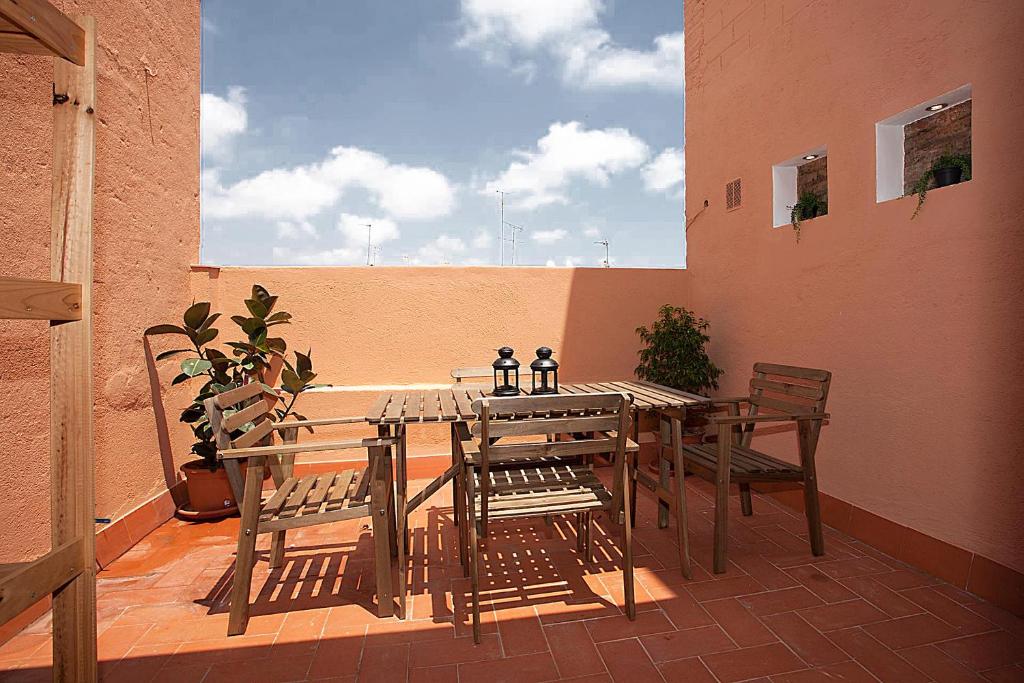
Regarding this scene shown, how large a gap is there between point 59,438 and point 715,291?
4246mm

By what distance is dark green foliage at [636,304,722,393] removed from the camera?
4105 mm

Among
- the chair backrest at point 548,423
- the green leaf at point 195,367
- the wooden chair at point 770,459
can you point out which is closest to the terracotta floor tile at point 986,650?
the wooden chair at point 770,459

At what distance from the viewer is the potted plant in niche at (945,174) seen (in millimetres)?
2508

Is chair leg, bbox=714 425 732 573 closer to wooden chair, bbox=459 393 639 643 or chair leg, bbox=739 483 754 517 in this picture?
wooden chair, bbox=459 393 639 643

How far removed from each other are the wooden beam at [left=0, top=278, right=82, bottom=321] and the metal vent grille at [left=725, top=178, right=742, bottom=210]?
4.07 metres

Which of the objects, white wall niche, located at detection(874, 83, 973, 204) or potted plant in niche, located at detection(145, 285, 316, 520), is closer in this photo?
white wall niche, located at detection(874, 83, 973, 204)

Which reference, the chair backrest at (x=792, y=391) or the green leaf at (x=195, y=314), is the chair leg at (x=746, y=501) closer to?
the chair backrest at (x=792, y=391)

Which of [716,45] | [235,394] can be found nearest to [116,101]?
[235,394]

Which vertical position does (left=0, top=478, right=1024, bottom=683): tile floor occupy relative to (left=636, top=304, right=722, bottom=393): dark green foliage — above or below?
below

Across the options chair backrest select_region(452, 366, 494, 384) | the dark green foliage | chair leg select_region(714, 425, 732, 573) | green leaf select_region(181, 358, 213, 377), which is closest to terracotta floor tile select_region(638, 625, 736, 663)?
chair leg select_region(714, 425, 732, 573)

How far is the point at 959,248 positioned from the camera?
2436mm

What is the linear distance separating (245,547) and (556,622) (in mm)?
1316

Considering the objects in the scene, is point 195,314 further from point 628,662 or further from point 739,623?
point 739,623

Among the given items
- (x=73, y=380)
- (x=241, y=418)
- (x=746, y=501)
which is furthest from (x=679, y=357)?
(x=73, y=380)
